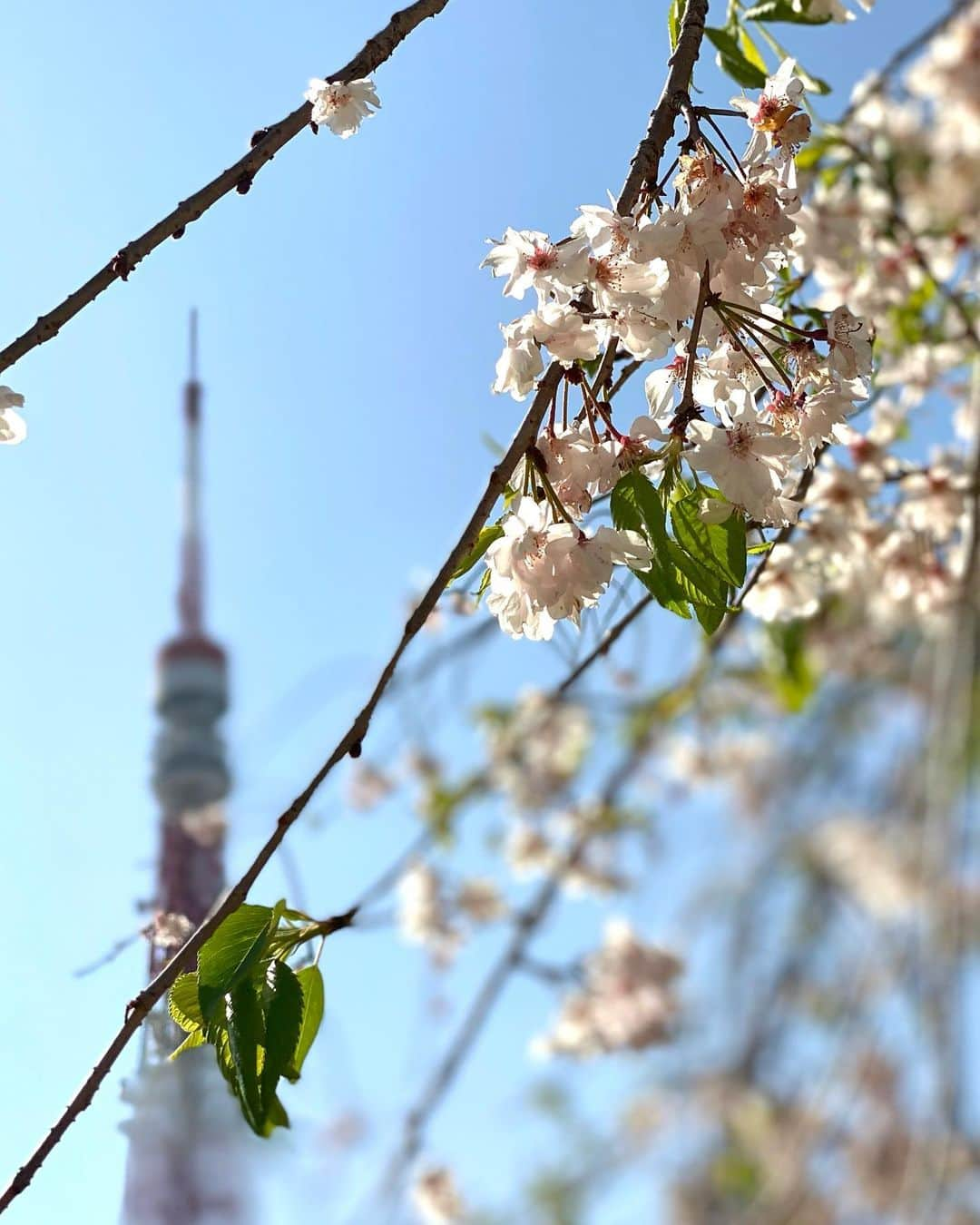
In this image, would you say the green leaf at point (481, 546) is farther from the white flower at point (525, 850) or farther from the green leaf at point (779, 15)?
the white flower at point (525, 850)

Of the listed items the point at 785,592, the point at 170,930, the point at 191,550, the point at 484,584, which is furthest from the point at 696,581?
the point at 191,550

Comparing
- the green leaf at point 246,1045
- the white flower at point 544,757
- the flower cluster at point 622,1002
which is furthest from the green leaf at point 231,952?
the flower cluster at point 622,1002

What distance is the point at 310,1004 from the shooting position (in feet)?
2.21

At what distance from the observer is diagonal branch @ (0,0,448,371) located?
1.97 feet

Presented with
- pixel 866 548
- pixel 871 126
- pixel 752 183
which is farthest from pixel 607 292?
pixel 871 126

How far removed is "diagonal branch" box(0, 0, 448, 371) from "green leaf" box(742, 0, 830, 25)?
303mm

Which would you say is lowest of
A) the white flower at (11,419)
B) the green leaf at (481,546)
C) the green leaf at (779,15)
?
the white flower at (11,419)

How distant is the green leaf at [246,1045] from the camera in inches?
22.8

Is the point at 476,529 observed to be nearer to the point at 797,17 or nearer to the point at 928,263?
the point at 797,17

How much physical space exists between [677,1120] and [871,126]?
9.68 ft

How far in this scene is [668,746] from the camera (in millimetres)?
3246

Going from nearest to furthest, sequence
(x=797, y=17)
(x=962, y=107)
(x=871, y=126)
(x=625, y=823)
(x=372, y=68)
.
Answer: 1. (x=372, y=68)
2. (x=797, y=17)
3. (x=871, y=126)
4. (x=962, y=107)
5. (x=625, y=823)

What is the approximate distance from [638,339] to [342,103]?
0.24 metres

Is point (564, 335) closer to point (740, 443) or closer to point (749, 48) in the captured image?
point (740, 443)
